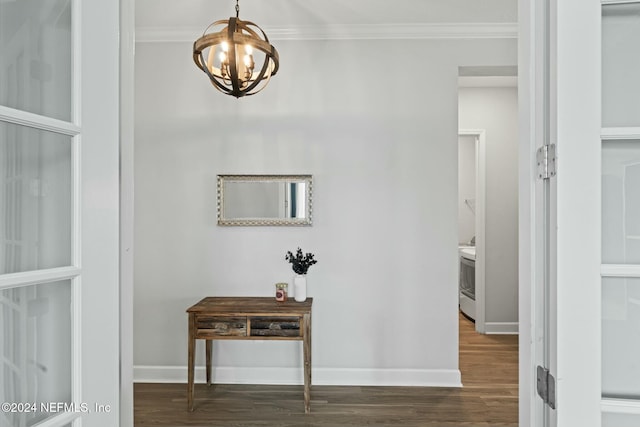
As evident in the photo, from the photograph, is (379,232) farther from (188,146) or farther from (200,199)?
(188,146)

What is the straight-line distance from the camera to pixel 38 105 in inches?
34.9

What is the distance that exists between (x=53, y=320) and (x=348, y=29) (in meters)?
3.05

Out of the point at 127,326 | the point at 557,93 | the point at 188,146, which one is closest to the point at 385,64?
the point at 188,146

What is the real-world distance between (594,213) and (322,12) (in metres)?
2.80

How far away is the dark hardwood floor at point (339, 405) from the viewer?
2.69m

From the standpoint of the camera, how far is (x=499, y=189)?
15.9 feet

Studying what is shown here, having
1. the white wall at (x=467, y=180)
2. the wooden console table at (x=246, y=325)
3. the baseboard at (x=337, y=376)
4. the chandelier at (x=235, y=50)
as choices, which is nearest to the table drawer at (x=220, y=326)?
the wooden console table at (x=246, y=325)

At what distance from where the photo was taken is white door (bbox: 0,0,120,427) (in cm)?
84

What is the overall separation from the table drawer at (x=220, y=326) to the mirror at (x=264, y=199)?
80 centimetres

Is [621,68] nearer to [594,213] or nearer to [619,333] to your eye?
[594,213]

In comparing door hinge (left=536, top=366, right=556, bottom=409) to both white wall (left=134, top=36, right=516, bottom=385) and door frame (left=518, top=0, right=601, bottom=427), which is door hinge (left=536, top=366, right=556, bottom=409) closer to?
door frame (left=518, top=0, right=601, bottom=427)

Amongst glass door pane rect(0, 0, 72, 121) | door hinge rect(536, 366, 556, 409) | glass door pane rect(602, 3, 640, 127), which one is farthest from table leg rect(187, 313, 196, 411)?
glass door pane rect(602, 3, 640, 127)

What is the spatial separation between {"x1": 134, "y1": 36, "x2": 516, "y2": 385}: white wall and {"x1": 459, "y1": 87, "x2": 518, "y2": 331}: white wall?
1.57 metres

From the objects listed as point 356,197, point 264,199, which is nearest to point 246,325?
point 264,199
